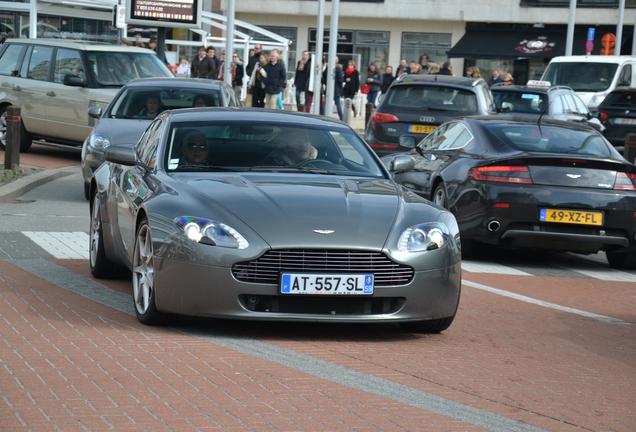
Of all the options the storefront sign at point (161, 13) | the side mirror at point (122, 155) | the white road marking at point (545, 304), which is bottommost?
the white road marking at point (545, 304)

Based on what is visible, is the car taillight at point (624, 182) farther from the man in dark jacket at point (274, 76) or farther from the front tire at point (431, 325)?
the man in dark jacket at point (274, 76)

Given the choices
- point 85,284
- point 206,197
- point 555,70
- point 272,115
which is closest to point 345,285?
point 206,197

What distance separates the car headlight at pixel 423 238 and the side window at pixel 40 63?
16096 mm

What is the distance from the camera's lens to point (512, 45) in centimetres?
6369

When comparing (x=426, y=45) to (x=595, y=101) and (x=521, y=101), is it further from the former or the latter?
(x=521, y=101)

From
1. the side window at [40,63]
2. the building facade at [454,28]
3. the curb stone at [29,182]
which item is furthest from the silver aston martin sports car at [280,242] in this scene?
the building facade at [454,28]

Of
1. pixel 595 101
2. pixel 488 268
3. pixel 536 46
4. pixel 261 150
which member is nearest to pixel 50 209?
pixel 488 268

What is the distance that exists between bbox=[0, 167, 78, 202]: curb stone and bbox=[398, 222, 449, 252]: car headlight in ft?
32.5

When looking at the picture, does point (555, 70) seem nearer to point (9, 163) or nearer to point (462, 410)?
point (9, 163)

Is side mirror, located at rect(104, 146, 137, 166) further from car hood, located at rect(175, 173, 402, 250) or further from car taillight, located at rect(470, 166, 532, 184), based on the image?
car taillight, located at rect(470, 166, 532, 184)

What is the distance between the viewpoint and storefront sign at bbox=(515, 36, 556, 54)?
207ft

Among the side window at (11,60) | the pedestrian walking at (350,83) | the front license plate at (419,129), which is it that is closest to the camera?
the front license plate at (419,129)

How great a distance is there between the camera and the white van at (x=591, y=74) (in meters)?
35.4

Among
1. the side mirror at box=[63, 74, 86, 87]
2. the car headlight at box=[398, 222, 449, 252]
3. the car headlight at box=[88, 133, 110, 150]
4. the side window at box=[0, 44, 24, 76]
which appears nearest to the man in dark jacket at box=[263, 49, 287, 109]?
the side window at box=[0, 44, 24, 76]
